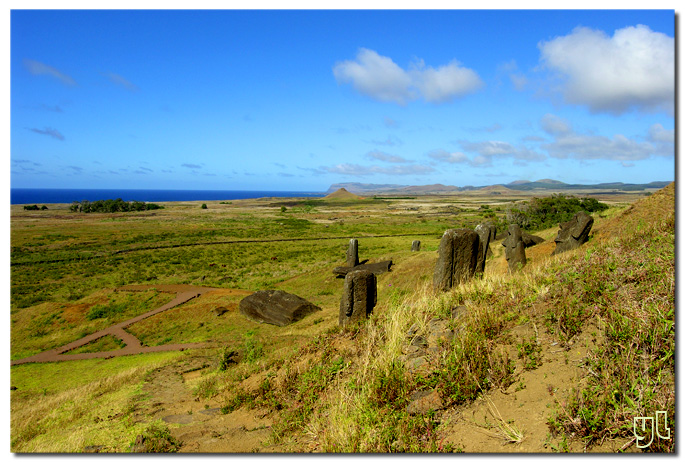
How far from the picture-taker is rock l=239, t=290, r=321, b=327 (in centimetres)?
1912

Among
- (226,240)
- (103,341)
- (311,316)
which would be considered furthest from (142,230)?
(311,316)

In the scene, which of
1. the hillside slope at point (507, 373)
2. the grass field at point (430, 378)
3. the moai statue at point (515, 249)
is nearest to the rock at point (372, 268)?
the grass field at point (430, 378)

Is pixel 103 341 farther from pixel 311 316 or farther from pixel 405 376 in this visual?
pixel 405 376

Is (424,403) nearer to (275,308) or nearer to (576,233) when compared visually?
(275,308)

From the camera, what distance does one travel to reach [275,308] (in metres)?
19.6

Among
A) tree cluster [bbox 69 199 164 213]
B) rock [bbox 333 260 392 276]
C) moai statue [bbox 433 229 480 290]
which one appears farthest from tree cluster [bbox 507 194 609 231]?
tree cluster [bbox 69 199 164 213]

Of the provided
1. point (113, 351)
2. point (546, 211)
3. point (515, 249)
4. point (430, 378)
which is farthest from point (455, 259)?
point (546, 211)

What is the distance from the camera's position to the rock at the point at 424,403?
5.26 m

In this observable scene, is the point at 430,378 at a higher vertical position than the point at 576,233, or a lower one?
lower

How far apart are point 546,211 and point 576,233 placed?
2757cm

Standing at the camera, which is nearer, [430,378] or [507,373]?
[507,373]

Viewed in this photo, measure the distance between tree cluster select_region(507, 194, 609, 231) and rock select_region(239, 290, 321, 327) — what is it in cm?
2959

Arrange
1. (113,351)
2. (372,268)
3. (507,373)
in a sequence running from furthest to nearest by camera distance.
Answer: (372,268), (113,351), (507,373)

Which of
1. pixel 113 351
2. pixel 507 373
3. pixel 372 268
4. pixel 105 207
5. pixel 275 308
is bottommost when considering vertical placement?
pixel 113 351
